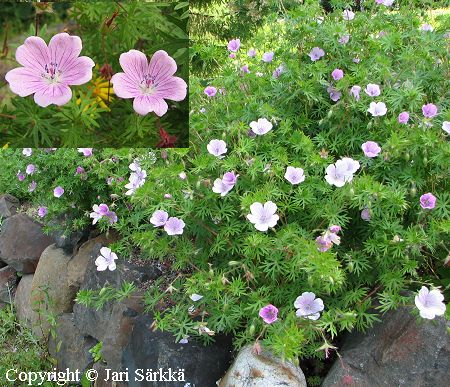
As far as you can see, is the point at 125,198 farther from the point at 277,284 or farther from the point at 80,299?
the point at 277,284

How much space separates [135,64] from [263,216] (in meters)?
0.72

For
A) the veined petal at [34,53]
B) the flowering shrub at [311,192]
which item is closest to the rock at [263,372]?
the flowering shrub at [311,192]

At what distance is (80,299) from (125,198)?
2.05ft

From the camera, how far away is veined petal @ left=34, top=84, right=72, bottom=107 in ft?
5.97

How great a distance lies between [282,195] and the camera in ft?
7.88

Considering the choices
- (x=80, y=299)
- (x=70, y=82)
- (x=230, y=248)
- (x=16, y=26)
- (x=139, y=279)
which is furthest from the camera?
(x=139, y=279)

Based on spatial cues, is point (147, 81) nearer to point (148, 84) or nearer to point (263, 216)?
point (148, 84)

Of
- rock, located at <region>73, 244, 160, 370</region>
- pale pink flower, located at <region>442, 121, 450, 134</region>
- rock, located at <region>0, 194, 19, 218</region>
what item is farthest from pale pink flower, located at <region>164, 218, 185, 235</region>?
rock, located at <region>0, 194, 19, 218</region>

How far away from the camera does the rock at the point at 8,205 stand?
4.66 meters

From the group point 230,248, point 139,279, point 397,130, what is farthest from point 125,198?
point 397,130

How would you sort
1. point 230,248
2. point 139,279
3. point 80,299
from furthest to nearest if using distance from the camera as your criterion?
1. point 139,279
2. point 80,299
3. point 230,248

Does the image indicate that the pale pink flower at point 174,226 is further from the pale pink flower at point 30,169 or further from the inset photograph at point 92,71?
the pale pink flower at point 30,169

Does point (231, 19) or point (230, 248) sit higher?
point (231, 19)

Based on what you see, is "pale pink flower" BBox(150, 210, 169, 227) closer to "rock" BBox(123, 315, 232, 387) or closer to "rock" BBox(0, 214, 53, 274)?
"rock" BBox(123, 315, 232, 387)
